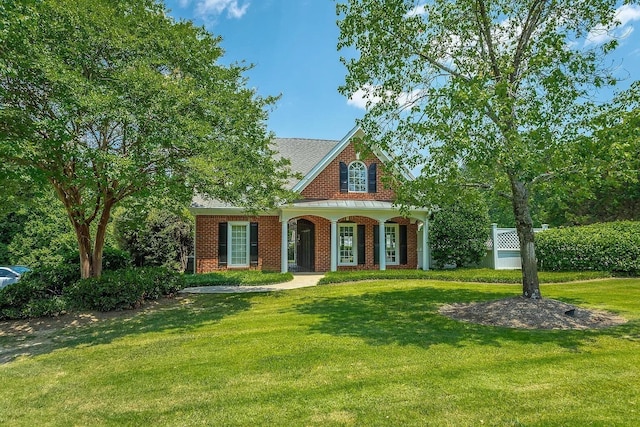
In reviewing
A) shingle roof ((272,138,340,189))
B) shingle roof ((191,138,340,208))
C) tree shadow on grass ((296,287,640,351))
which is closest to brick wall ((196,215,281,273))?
shingle roof ((191,138,340,208))

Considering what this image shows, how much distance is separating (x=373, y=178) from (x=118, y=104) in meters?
12.7

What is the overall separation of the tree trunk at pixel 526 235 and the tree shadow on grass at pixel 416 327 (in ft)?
5.65

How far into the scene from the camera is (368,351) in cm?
603

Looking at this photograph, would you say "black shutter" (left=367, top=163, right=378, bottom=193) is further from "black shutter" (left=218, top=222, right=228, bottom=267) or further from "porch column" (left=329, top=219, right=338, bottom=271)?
"black shutter" (left=218, top=222, right=228, bottom=267)

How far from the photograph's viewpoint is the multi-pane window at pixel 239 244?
17.5 m

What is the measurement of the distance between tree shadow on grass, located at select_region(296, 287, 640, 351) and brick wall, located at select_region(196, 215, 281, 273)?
24.1ft

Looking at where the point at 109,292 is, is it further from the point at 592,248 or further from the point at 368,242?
the point at 592,248

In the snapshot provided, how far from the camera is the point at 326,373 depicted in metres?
5.16

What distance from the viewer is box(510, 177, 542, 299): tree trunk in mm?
8461

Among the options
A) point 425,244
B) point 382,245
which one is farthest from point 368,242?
point 425,244

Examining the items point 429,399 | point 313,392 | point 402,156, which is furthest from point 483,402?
point 402,156

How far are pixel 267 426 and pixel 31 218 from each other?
24.8 meters

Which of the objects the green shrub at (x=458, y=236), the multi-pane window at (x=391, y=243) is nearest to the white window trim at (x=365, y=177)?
the multi-pane window at (x=391, y=243)

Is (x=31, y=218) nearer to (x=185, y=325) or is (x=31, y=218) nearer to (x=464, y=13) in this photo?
(x=185, y=325)
